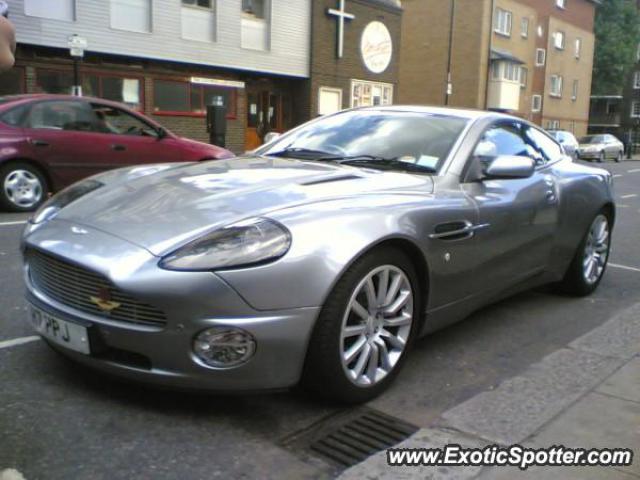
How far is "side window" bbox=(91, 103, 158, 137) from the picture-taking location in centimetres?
900

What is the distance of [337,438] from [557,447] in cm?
86

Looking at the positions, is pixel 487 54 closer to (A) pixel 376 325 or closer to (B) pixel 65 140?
(B) pixel 65 140

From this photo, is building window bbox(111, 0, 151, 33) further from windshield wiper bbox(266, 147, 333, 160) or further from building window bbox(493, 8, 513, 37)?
building window bbox(493, 8, 513, 37)

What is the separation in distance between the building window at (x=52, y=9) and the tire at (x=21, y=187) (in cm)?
1003

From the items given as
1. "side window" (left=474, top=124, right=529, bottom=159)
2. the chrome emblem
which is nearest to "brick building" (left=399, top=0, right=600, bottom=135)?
"side window" (left=474, top=124, right=529, bottom=159)

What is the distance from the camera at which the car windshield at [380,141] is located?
3803 mm

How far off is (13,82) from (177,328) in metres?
16.5

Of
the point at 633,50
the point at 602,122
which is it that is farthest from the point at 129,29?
the point at 602,122

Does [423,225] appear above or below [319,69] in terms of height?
below

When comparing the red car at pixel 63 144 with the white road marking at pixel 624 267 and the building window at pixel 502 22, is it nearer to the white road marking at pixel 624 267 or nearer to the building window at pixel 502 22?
the white road marking at pixel 624 267

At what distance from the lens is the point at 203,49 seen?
2045 centimetres

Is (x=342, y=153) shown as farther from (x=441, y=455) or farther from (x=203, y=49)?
(x=203, y=49)

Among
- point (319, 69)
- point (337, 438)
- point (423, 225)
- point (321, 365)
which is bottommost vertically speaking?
point (337, 438)

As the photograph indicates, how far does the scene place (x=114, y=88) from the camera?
18656mm
